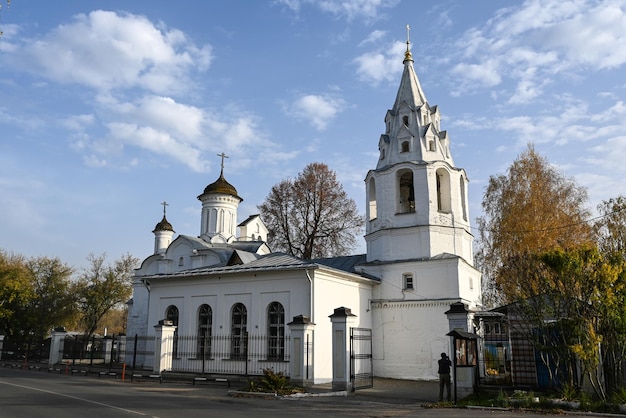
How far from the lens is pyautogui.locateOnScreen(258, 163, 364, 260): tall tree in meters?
34.5

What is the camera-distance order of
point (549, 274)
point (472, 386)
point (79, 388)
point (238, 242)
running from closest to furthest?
point (549, 274)
point (472, 386)
point (79, 388)
point (238, 242)

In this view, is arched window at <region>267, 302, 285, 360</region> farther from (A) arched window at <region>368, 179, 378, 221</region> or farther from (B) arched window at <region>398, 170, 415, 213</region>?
(B) arched window at <region>398, 170, 415, 213</region>

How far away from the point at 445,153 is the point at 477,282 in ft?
20.4

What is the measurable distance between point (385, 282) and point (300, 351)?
706cm

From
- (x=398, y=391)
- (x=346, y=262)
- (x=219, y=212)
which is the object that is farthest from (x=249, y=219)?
(x=398, y=391)

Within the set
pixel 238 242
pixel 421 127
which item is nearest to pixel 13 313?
pixel 238 242

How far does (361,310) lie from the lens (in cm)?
2231

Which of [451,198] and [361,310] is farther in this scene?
[451,198]

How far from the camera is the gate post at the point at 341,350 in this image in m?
16.1

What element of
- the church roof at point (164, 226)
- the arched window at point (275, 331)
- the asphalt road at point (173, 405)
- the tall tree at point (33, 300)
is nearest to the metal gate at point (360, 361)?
the asphalt road at point (173, 405)

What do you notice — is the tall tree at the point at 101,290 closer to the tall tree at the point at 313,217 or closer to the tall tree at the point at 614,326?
the tall tree at the point at 313,217

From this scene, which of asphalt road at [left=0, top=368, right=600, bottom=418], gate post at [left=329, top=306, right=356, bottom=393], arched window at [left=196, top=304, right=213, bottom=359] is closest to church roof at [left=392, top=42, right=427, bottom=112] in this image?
gate post at [left=329, top=306, right=356, bottom=393]

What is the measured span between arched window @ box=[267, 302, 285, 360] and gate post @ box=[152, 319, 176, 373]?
4.23 m

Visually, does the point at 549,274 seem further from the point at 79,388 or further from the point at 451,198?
the point at 79,388
